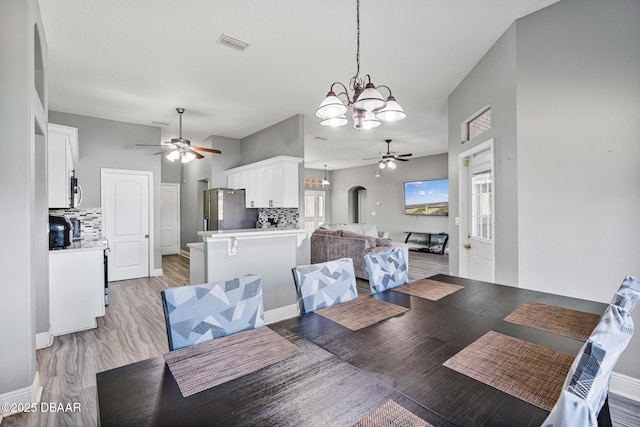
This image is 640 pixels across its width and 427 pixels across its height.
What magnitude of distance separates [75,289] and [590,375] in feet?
14.5

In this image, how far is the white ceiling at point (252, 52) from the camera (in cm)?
260

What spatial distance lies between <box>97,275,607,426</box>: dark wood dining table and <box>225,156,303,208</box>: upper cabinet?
419 cm

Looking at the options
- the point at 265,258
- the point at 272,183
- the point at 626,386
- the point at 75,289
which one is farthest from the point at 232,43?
the point at 626,386

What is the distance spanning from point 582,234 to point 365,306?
1.98 m

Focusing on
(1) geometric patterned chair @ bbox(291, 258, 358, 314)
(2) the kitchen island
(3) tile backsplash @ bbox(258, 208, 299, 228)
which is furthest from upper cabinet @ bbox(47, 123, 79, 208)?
(3) tile backsplash @ bbox(258, 208, 299, 228)

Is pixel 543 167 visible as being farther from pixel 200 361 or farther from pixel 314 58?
pixel 200 361

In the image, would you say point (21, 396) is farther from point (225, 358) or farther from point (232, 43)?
point (232, 43)

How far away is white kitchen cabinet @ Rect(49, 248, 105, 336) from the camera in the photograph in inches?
132

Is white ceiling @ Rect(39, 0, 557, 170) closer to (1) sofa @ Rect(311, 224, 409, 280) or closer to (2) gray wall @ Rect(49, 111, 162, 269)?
(2) gray wall @ Rect(49, 111, 162, 269)

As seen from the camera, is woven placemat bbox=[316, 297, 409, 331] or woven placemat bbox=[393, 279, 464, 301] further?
woven placemat bbox=[393, 279, 464, 301]

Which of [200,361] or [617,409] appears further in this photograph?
[617,409]

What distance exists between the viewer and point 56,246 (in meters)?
3.60

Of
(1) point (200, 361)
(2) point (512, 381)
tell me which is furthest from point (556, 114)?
A: (1) point (200, 361)

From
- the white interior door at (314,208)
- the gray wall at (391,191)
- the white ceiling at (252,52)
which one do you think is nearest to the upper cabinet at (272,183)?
the white ceiling at (252,52)
